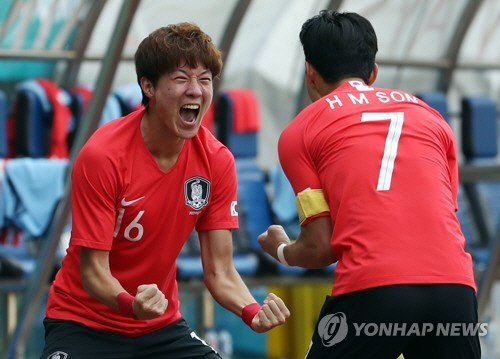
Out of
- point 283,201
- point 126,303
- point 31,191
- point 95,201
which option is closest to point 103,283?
point 126,303

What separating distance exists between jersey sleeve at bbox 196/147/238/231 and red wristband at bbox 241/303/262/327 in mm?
370

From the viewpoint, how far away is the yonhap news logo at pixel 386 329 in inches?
148

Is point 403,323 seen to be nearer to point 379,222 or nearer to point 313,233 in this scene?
point 379,222

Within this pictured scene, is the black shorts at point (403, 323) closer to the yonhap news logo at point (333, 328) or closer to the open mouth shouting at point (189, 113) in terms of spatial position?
the yonhap news logo at point (333, 328)

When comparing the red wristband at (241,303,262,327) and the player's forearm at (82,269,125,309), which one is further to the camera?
the red wristband at (241,303,262,327)

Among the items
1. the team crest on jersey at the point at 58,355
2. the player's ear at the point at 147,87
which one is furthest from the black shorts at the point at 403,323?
the player's ear at the point at 147,87

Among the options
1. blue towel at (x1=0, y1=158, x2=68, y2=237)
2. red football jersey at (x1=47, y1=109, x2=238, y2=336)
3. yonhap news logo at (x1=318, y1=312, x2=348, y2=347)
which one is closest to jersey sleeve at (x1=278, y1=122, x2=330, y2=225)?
yonhap news logo at (x1=318, y1=312, x2=348, y2=347)

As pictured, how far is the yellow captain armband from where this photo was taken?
395 centimetres

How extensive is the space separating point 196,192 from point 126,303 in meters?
0.59

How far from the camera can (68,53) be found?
10.5m

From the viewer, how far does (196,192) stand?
14.8 ft

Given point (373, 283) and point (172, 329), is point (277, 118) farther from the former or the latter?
point (373, 283)

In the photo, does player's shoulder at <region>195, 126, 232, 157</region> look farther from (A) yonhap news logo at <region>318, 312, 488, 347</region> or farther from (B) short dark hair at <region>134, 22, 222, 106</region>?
(A) yonhap news logo at <region>318, 312, 488, 347</region>

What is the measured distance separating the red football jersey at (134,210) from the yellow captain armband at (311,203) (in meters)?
0.64
